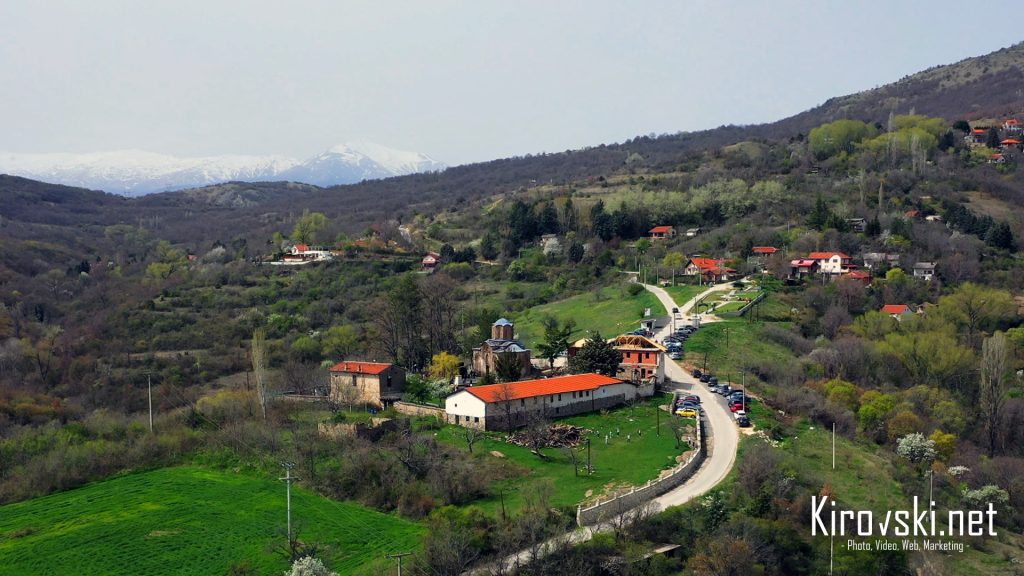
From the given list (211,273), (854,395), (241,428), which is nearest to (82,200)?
(211,273)

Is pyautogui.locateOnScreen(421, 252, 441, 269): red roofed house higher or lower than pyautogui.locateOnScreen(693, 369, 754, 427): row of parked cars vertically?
higher

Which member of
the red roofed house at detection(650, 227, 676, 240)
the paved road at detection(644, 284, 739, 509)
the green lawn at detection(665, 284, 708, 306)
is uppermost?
the red roofed house at detection(650, 227, 676, 240)

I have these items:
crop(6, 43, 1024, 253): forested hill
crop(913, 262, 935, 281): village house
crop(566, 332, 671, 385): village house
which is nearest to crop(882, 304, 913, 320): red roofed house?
crop(913, 262, 935, 281): village house

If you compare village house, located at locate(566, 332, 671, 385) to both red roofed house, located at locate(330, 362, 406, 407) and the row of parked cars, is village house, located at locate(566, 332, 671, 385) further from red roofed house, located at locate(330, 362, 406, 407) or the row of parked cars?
red roofed house, located at locate(330, 362, 406, 407)

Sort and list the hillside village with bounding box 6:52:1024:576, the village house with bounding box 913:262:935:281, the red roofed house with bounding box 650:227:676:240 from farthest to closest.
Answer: the red roofed house with bounding box 650:227:676:240
the village house with bounding box 913:262:935:281
the hillside village with bounding box 6:52:1024:576

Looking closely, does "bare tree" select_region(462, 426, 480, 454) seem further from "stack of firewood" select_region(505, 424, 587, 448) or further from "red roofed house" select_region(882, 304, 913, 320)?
"red roofed house" select_region(882, 304, 913, 320)

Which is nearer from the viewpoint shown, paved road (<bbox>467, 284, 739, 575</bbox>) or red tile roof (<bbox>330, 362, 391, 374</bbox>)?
paved road (<bbox>467, 284, 739, 575</bbox>)

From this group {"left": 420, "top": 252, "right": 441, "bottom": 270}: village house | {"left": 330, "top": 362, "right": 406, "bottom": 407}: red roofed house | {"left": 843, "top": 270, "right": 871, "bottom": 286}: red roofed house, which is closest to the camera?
{"left": 330, "top": 362, "right": 406, "bottom": 407}: red roofed house

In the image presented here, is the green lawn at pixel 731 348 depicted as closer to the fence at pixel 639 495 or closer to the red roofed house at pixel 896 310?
the red roofed house at pixel 896 310
